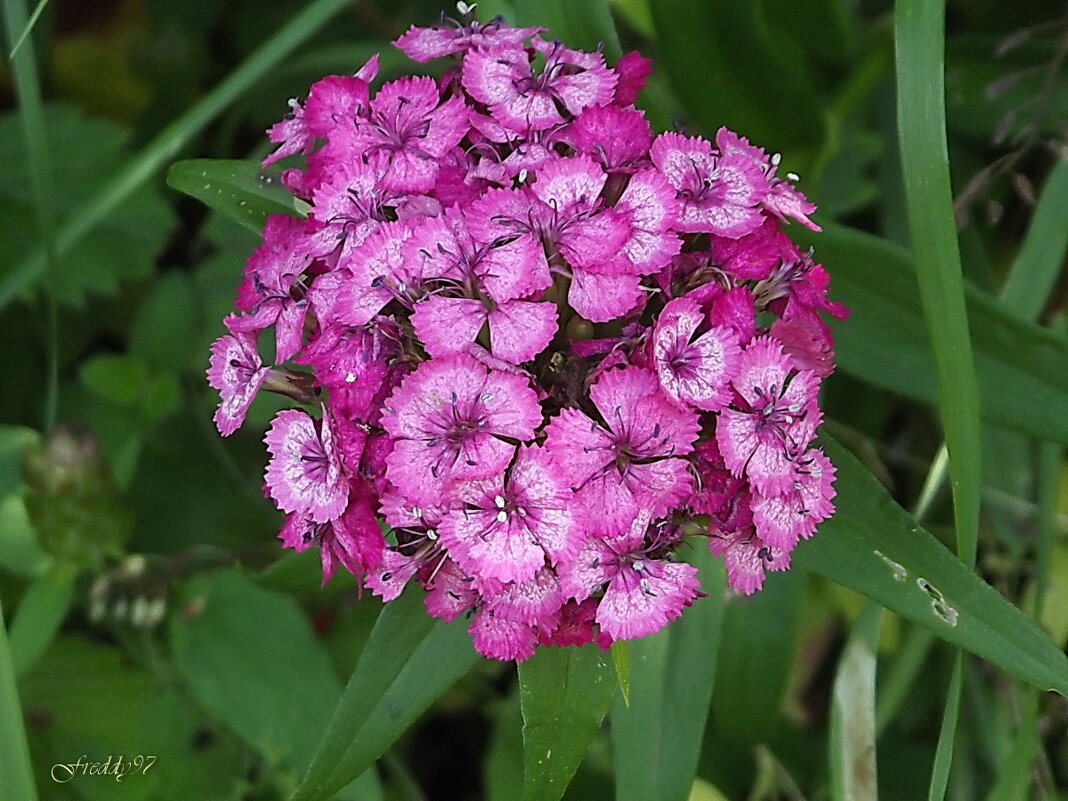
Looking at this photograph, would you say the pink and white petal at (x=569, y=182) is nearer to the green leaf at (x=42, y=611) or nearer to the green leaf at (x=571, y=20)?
the green leaf at (x=571, y=20)

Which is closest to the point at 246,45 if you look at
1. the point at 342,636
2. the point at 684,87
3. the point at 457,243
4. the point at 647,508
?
the point at 684,87

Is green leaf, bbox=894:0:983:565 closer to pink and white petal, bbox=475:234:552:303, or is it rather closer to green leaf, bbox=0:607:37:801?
pink and white petal, bbox=475:234:552:303

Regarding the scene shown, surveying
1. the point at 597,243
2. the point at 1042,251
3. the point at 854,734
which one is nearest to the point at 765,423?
the point at 597,243

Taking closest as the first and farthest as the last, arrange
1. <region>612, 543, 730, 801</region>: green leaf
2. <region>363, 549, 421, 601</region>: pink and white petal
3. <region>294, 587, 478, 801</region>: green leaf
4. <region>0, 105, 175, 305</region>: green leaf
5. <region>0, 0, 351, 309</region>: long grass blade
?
1. <region>363, 549, 421, 601</region>: pink and white petal
2. <region>294, 587, 478, 801</region>: green leaf
3. <region>612, 543, 730, 801</region>: green leaf
4. <region>0, 0, 351, 309</region>: long grass blade
5. <region>0, 105, 175, 305</region>: green leaf

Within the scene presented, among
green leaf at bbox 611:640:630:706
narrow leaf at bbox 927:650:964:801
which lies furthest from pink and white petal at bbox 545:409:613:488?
narrow leaf at bbox 927:650:964:801

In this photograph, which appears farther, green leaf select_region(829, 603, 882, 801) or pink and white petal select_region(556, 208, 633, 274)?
green leaf select_region(829, 603, 882, 801)

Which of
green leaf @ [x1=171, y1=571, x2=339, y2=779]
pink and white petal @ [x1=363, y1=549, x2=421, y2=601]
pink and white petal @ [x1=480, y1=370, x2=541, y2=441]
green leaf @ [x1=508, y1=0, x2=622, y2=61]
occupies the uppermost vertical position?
green leaf @ [x1=508, y1=0, x2=622, y2=61]

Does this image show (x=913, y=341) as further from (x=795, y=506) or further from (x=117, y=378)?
(x=117, y=378)

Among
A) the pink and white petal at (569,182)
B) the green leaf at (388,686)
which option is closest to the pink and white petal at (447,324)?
the pink and white petal at (569,182)
